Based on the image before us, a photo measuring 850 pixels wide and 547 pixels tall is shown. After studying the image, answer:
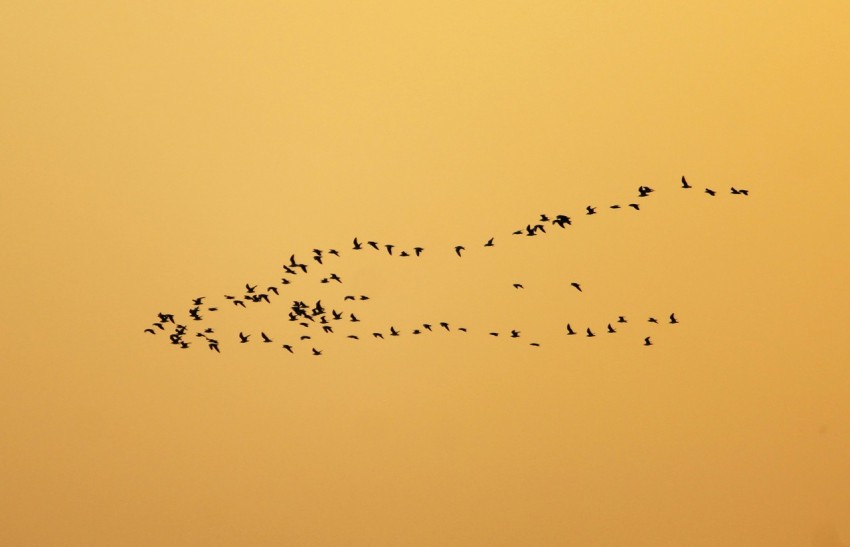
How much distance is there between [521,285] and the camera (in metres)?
21.4

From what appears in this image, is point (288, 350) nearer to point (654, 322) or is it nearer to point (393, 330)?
point (393, 330)

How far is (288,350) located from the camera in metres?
21.8

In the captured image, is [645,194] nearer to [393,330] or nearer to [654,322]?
[654,322]

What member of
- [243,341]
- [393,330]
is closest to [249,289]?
[243,341]

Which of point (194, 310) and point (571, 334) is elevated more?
point (194, 310)

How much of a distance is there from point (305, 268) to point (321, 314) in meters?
0.79

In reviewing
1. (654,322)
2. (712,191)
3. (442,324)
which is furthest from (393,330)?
(712,191)

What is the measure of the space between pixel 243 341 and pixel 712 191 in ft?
25.0

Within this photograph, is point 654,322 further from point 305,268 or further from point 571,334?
point 305,268

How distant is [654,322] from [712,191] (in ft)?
7.20

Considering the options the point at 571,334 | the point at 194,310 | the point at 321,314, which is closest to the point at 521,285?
the point at 571,334

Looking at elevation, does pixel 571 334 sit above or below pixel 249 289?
below

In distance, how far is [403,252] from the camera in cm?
2133

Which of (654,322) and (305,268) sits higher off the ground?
(305,268)
